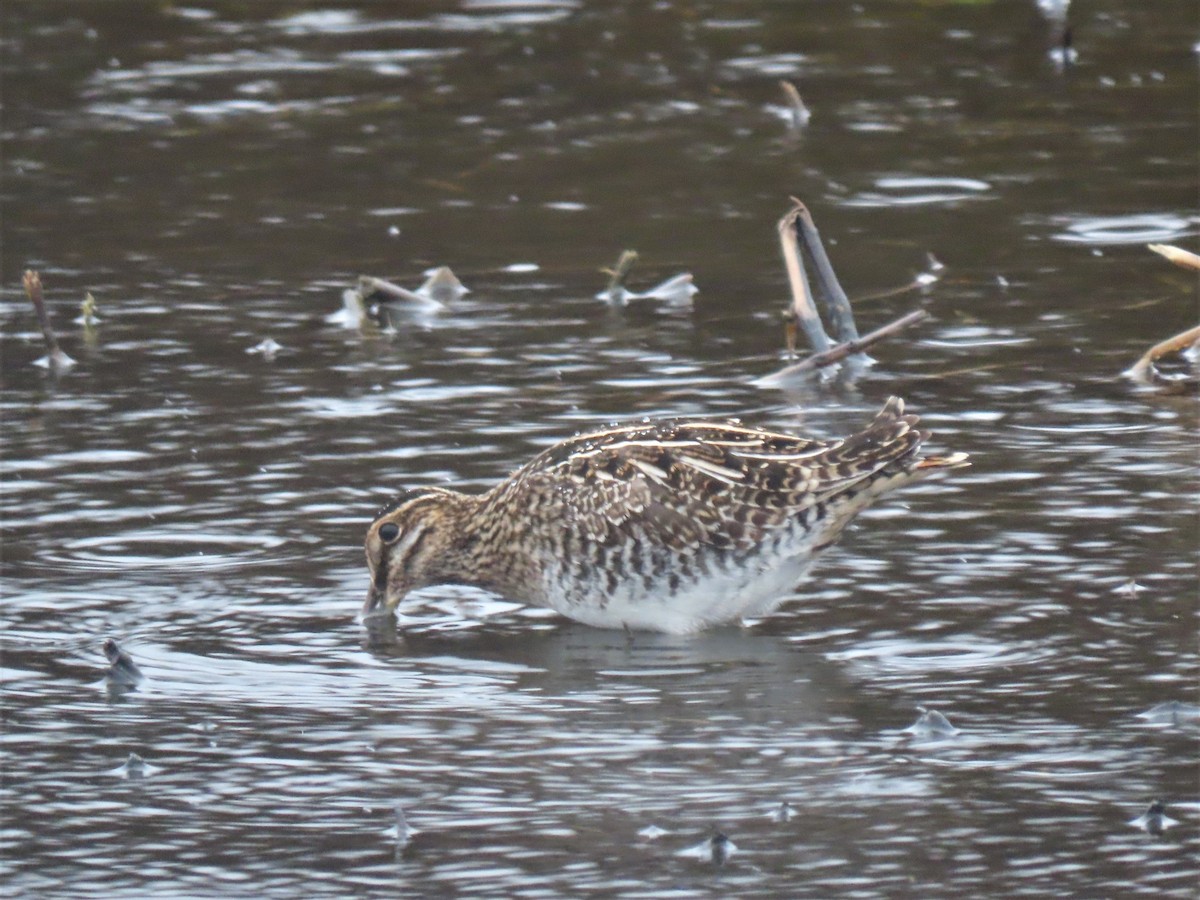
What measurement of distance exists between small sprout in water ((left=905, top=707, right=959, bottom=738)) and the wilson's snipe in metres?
1.25

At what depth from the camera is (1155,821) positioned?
274 inches

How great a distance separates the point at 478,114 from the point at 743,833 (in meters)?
11.7

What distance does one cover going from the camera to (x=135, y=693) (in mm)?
8492

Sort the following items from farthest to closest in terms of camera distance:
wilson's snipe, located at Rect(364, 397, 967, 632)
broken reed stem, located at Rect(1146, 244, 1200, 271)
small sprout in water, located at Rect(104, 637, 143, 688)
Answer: broken reed stem, located at Rect(1146, 244, 1200, 271)
wilson's snipe, located at Rect(364, 397, 967, 632)
small sprout in water, located at Rect(104, 637, 143, 688)

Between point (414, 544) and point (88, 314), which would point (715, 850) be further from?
point (88, 314)

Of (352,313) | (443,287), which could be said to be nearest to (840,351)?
(443,287)

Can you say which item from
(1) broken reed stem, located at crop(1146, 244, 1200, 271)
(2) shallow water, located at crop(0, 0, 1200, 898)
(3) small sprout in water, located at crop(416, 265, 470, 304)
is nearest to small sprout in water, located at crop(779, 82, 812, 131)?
(2) shallow water, located at crop(0, 0, 1200, 898)

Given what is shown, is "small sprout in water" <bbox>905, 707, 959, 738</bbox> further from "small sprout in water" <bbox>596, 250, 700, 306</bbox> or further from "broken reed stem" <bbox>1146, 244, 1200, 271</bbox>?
"small sprout in water" <bbox>596, 250, 700, 306</bbox>

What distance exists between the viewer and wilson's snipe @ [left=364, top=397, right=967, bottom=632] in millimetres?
8812

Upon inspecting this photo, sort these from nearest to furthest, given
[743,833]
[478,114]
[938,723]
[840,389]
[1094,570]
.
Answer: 1. [743,833]
2. [938,723]
3. [1094,570]
4. [840,389]
5. [478,114]

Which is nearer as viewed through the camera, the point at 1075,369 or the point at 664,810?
the point at 664,810

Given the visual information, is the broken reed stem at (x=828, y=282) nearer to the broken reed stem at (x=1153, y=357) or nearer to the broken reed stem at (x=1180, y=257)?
the broken reed stem at (x=1153, y=357)

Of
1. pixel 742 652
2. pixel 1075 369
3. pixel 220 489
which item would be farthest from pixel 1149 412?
pixel 220 489

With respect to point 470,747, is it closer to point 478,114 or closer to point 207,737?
point 207,737
